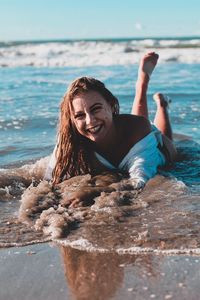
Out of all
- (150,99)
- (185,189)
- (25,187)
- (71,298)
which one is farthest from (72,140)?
(150,99)

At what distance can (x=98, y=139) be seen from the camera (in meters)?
4.22

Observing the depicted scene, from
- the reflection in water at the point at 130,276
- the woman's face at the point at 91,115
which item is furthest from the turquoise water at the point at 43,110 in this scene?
the reflection in water at the point at 130,276

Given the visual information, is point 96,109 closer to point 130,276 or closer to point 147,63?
point 147,63

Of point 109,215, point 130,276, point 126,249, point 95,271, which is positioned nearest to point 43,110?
point 109,215

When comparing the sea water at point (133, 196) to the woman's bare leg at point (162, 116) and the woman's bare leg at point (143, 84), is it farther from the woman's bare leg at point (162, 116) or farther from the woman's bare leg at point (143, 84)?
the woman's bare leg at point (143, 84)

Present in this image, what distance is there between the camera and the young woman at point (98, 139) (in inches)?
161

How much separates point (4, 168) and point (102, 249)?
2484mm

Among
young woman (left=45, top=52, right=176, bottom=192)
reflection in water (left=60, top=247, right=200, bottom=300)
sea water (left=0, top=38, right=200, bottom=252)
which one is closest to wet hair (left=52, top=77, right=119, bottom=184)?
young woman (left=45, top=52, right=176, bottom=192)

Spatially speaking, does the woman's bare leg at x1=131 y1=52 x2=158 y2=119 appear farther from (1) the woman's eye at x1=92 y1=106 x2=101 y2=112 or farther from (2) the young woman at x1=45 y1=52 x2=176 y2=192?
(1) the woman's eye at x1=92 y1=106 x2=101 y2=112

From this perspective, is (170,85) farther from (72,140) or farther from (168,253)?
(168,253)

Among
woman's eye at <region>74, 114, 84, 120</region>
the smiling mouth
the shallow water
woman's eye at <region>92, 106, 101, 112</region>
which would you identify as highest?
woman's eye at <region>92, 106, 101, 112</region>

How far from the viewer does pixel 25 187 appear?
14.3 ft

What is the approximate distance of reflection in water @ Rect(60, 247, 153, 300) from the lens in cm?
229

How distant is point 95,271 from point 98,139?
1.85 meters
